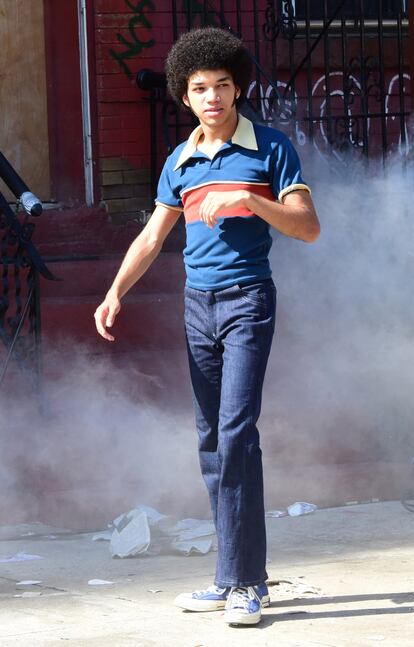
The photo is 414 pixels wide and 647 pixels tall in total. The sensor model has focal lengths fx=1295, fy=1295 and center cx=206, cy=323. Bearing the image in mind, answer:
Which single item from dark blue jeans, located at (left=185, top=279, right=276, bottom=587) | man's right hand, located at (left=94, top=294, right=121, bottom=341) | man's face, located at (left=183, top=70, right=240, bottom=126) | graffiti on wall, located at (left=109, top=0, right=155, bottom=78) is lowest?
dark blue jeans, located at (left=185, top=279, right=276, bottom=587)

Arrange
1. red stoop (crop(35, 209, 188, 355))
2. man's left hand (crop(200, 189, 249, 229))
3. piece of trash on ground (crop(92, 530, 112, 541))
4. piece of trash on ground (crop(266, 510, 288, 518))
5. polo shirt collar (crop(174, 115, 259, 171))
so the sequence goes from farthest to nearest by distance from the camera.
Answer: red stoop (crop(35, 209, 188, 355))
piece of trash on ground (crop(266, 510, 288, 518))
piece of trash on ground (crop(92, 530, 112, 541))
polo shirt collar (crop(174, 115, 259, 171))
man's left hand (crop(200, 189, 249, 229))

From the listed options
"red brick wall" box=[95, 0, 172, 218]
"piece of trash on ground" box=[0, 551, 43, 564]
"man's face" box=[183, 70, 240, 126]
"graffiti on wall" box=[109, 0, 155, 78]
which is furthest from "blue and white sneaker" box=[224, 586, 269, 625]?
"graffiti on wall" box=[109, 0, 155, 78]

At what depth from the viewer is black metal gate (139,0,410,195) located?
882 cm

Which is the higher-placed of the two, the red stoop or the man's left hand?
the man's left hand

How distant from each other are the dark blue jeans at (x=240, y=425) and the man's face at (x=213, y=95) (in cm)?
63

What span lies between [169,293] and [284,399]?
1124mm

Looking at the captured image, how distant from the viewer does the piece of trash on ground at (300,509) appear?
6.91 m

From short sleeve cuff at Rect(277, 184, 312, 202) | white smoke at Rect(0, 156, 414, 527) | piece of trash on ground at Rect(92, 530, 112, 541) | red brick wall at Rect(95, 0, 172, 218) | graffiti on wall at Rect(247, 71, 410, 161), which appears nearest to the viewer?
short sleeve cuff at Rect(277, 184, 312, 202)

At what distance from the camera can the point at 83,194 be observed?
29.8ft

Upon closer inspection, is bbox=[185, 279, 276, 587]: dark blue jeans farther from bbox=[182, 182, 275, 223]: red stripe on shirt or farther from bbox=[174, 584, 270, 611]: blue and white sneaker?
bbox=[182, 182, 275, 223]: red stripe on shirt

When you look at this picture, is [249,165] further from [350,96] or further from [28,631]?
[350,96]

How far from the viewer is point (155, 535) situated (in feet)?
20.7

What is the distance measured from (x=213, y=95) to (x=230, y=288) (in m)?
0.71

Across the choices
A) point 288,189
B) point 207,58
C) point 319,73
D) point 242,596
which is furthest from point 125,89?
point 242,596
